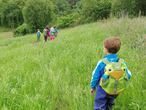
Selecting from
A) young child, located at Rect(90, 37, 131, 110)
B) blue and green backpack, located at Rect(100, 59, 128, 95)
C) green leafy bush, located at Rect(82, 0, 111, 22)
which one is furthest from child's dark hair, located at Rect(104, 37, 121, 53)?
green leafy bush, located at Rect(82, 0, 111, 22)

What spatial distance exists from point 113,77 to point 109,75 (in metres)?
0.06

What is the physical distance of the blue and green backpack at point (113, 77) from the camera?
142 inches

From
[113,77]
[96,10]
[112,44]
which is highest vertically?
[112,44]

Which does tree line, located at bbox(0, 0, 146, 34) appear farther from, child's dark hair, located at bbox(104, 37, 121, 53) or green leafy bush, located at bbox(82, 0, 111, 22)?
child's dark hair, located at bbox(104, 37, 121, 53)

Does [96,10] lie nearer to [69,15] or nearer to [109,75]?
[69,15]

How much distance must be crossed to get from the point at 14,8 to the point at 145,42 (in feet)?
255

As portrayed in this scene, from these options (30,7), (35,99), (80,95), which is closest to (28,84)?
(35,99)

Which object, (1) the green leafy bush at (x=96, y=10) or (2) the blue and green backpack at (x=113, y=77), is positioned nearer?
(2) the blue and green backpack at (x=113, y=77)

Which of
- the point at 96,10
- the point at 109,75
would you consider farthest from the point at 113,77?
the point at 96,10

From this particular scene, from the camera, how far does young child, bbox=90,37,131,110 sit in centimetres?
362

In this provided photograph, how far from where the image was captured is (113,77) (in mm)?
3615

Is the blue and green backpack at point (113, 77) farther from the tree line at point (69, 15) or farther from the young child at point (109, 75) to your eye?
the tree line at point (69, 15)

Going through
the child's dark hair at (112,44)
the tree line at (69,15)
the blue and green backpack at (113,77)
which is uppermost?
the child's dark hair at (112,44)

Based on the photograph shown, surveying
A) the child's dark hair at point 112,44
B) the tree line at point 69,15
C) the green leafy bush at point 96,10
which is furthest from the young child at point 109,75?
the green leafy bush at point 96,10
